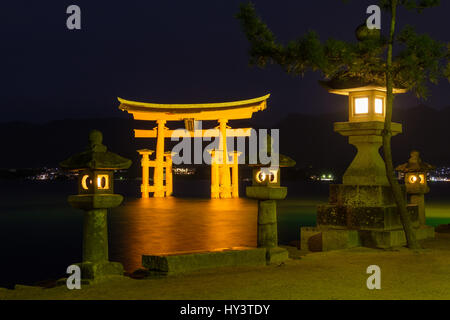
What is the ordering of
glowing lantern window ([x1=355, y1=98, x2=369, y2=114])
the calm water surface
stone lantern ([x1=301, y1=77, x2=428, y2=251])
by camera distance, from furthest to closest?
the calm water surface
glowing lantern window ([x1=355, y1=98, x2=369, y2=114])
stone lantern ([x1=301, y1=77, x2=428, y2=251])

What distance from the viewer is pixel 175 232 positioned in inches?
657

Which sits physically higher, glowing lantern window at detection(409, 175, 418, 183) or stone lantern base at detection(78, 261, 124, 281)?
glowing lantern window at detection(409, 175, 418, 183)

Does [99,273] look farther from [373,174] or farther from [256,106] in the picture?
[256,106]

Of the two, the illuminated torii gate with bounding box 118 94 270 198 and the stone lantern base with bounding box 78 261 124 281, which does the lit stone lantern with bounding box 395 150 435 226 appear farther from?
the illuminated torii gate with bounding box 118 94 270 198

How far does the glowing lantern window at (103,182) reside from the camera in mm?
6828

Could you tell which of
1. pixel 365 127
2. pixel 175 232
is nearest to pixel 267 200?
pixel 365 127

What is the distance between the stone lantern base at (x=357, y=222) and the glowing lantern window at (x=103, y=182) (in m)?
4.62

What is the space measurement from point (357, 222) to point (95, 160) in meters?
5.37

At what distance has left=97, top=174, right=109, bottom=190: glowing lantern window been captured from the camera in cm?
683

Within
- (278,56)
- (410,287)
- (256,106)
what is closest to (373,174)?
(278,56)

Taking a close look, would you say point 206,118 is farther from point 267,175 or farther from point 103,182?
point 103,182

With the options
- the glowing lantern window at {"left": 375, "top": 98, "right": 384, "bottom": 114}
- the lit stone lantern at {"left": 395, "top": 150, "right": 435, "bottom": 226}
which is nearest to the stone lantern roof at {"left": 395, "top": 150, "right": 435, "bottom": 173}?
the lit stone lantern at {"left": 395, "top": 150, "right": 435, "bottom": 226}

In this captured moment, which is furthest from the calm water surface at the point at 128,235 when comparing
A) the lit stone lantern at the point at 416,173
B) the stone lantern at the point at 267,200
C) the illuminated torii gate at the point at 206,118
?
the illuminated torii gate at the point at 206,118

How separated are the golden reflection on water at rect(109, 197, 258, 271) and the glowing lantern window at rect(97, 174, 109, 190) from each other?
471cm
